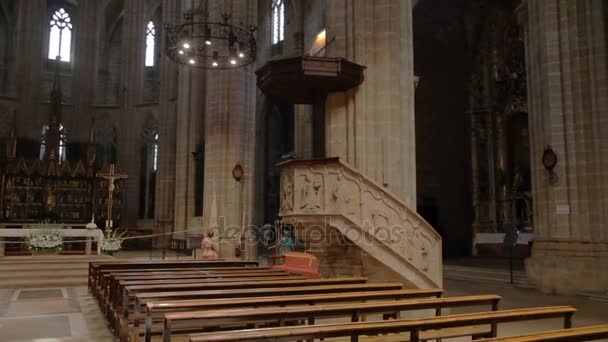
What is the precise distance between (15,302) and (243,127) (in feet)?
32.0

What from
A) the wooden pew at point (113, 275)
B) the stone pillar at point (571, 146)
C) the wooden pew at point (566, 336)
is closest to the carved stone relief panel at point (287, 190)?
the wooden pew at point (113, 275)

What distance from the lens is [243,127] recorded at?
672 inches

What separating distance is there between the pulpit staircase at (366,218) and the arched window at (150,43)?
23991 mm

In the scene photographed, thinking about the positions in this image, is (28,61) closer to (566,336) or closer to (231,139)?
(231,139)

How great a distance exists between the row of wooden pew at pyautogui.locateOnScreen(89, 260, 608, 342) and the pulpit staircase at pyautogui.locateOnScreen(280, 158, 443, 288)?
52.7 inches

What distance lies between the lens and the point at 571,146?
11.3 meters

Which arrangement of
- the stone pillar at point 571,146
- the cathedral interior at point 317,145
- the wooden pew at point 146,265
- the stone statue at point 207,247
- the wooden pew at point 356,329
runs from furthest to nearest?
the stone statue at point 207,247
the stone pillar at point 571,146
the wooden pew at point 146,265
the cathedral interior at point 317,145
the wooden pew at point 356,329

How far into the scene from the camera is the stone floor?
19.9 feet

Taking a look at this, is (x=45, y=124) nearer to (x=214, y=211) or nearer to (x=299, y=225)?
(x=214, y=211)

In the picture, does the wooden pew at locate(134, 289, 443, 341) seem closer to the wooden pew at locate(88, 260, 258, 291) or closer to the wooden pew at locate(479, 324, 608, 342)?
the wooden pew at locate(479, 324, 608, 342)

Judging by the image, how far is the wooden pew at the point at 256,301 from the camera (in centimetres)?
421

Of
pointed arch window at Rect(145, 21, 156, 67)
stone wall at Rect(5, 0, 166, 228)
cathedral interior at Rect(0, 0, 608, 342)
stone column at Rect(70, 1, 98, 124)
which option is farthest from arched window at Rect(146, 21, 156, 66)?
stone column at Rect(70, 1, 98, 124)

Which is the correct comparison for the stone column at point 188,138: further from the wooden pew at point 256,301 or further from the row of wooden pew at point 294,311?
the wooden pew at point 256,301

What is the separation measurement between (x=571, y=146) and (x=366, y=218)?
574 cm
